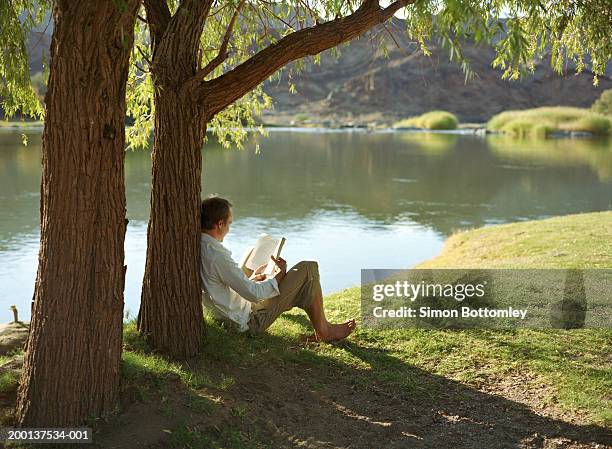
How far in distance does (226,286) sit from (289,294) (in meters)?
0.39

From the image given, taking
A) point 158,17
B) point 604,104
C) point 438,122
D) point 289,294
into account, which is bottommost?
point 289,294

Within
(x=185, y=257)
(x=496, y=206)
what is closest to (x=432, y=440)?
(x=185, y=257)

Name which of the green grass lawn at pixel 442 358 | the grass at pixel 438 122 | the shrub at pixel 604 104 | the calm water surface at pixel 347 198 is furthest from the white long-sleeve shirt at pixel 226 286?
the grass at pixel 438 122

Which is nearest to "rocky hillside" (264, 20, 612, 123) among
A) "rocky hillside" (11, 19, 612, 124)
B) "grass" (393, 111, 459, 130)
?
"rocky hillside" (11, 19, 612, 124)

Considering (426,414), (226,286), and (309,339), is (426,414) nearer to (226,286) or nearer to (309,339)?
(309,339)

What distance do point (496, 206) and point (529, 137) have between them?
27.7 meters

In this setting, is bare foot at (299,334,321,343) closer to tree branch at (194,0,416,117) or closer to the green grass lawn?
the green grass lawn

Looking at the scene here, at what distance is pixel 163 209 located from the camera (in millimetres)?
3854

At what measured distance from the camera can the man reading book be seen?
159 inches

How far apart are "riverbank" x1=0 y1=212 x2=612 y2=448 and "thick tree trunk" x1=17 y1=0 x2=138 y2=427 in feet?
0.72

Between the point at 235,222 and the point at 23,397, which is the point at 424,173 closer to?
the point at 235,222

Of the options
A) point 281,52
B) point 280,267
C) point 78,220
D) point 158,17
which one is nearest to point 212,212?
point 280,267

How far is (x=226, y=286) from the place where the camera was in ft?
13.8

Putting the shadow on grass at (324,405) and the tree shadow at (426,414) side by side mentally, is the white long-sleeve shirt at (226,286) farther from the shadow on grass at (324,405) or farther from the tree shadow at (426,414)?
the tree shadow at (426,414)
